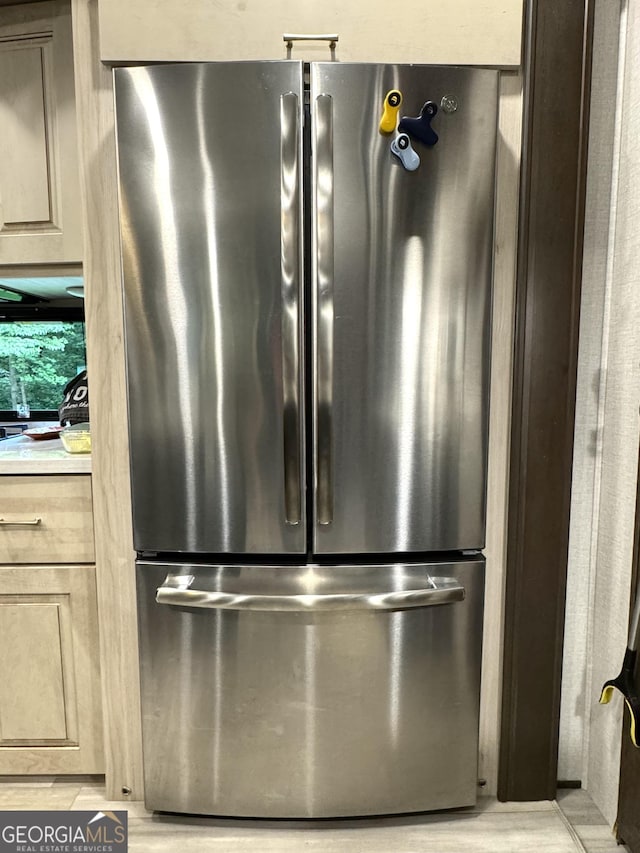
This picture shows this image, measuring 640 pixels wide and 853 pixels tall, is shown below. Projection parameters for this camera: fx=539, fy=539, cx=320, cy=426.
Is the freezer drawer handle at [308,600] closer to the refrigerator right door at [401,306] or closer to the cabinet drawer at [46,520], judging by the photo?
the refrigerator right door at [401,306]

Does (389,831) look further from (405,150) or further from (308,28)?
(308,28)

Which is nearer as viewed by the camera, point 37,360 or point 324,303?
point 324,303

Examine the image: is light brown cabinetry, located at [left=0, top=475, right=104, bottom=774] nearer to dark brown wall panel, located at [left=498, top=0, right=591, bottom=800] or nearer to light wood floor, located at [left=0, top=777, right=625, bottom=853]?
light wood floor, located at [left=0, top=777, right=625, bottom=853]

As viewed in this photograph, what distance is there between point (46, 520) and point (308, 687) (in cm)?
80

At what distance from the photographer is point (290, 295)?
1.20m

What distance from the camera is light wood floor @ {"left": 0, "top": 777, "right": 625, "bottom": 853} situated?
1.32 meters

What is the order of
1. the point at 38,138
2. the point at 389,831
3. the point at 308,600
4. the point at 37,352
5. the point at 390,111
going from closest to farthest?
the point at 390,111
the point at 308,600
the point at 389,831
the point at 38,138
the point at 37,352

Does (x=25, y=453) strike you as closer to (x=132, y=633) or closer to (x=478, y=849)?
(x=132, y=633)

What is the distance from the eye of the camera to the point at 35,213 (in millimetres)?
1526

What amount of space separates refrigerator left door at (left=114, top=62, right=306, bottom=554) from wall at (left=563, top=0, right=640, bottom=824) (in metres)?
0.76

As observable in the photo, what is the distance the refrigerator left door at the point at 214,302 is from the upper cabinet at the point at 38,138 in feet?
1.42

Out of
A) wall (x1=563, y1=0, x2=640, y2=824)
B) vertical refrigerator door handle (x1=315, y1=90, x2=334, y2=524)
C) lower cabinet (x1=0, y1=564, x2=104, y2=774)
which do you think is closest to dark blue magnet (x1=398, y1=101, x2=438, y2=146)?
vertical refrigerator door handle (x1=315, y1=90, x2=334, y2=524)

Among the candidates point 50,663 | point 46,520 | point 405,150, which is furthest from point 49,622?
point 405,150

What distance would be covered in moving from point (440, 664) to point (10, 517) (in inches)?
45.7
